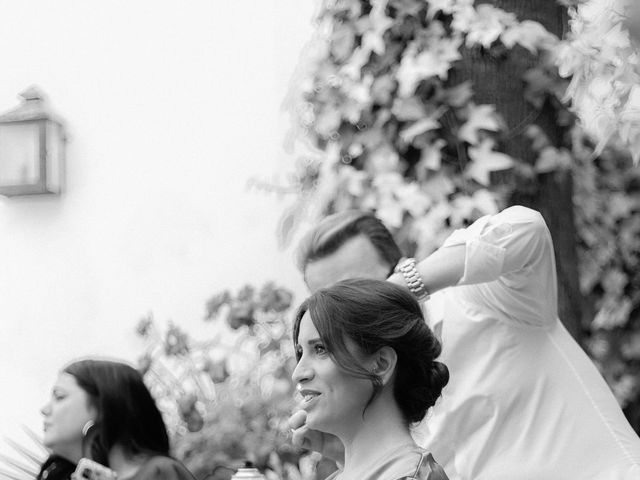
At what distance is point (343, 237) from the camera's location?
2.53 metres

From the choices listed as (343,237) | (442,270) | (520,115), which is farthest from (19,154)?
(442,270)

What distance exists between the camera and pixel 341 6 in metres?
3.73

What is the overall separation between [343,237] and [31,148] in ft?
8.22

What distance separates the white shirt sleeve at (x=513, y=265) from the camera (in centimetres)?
223

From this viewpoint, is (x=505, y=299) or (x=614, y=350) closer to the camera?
(x=505, y=299)

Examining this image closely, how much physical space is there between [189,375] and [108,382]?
117 cm

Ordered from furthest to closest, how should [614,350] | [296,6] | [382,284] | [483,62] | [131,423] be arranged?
1. [296,6]
2. [614,350]
3. [483,62]
4. [131,423]
5. [382,284]

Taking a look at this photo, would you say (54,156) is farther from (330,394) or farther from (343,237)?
(330,394)

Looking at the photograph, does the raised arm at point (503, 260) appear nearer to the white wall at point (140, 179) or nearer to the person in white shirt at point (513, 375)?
the person in white shirt at point (513, 375)

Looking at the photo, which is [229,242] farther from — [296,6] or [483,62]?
[483,62]

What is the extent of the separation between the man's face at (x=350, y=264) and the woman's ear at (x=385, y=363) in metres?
0.70

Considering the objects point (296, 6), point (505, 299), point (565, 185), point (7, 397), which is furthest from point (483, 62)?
point (7, 397)

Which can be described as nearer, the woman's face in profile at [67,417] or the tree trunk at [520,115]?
the woman's face in profile at [67,417]

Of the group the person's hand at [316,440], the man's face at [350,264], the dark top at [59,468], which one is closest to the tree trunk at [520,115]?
the man's face at [350,264]
